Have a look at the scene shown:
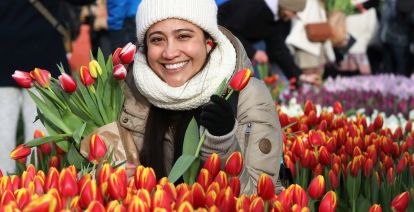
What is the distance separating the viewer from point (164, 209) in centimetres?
237

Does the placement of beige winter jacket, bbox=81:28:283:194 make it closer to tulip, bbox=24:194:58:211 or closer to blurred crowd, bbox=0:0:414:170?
tulip, bbox=24:194:58:211

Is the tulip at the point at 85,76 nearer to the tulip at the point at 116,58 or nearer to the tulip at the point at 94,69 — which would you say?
the tulip at the point at 94,69

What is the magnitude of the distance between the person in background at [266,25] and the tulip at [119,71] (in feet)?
9.60

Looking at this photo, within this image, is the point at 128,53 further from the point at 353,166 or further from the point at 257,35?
the point at 257,35

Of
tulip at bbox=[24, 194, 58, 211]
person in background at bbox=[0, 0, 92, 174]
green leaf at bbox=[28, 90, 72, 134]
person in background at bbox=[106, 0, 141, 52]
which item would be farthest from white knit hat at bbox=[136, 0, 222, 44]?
person in background at bbox=[106, 0, 141, 52]

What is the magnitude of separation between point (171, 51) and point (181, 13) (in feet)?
0.45

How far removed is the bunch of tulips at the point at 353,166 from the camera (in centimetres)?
323

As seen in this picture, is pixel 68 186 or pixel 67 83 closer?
pixel 68 186

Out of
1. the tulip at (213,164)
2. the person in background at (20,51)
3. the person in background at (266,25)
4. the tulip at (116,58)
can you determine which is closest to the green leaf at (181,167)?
the tulip at (213,164)

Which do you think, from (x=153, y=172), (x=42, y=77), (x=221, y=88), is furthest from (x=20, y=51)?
(x=153, y=172)

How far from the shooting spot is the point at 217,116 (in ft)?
9.56

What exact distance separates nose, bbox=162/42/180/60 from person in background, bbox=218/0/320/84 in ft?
9.52

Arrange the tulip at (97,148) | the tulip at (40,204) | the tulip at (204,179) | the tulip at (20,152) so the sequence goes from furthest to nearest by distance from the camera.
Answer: the tulip at (20,152), the tulip at (97,148), the tulip at (204,179), the tulip at (40,204)

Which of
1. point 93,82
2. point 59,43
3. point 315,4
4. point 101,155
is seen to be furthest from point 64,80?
point 315,4
